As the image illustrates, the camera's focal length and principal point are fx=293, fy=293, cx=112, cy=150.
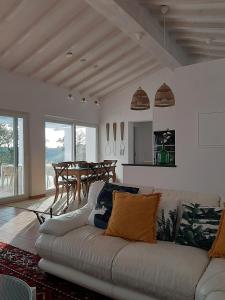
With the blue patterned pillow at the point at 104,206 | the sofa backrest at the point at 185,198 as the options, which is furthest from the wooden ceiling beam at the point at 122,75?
the sofa backrest at the point at 185,198

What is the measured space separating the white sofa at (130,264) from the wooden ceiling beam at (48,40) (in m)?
3.47

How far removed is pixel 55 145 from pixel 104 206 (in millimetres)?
5265

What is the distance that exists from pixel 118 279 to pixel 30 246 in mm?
1853

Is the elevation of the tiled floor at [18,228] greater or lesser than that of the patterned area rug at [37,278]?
greater

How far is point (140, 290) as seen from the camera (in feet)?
6.98

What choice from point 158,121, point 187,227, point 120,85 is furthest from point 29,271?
point 120,85

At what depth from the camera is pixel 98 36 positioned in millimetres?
5727

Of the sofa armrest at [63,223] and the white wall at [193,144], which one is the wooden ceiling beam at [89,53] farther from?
the sofa armrest at [63,223]

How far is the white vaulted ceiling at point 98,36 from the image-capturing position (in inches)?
174

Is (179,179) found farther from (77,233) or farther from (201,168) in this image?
(77,233)

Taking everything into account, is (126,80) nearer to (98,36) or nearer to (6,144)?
(98,36)

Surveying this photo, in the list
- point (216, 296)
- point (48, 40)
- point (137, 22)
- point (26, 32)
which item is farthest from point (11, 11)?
point (216, 296)

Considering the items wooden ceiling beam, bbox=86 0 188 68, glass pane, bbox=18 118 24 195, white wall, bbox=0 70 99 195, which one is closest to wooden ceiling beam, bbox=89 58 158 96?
white wall, bbox=0 70 99 195

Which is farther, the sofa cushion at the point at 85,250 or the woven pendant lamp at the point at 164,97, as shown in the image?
the woven pendant lamp at the point at 164,97
